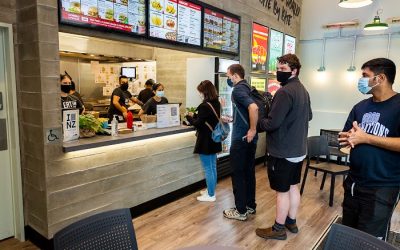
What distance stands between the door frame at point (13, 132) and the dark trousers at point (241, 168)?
2.19 m

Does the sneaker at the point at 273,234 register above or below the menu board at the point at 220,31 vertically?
below

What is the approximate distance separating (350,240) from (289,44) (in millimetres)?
5784

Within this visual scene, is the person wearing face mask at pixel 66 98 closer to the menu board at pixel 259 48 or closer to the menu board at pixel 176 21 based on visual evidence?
the menu board at pixel 176 21

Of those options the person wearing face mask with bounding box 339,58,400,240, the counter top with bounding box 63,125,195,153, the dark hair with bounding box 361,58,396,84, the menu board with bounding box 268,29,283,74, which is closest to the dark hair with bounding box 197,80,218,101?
the counter top with bounding box 63,125,195,153

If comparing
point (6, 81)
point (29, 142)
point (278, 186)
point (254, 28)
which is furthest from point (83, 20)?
point (254, 28)

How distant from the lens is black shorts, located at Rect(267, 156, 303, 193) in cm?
292

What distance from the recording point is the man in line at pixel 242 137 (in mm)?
3242

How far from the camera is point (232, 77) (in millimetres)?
3400

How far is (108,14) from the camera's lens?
3168 millimetres

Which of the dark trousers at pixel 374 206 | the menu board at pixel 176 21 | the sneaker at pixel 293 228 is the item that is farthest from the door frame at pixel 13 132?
the dark trousers at pixel 374 206

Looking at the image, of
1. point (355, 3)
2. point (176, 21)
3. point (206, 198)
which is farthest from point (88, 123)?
point (355, 3)

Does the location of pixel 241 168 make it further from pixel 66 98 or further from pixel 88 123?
pixel 66 98

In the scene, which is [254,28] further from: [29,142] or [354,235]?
[354,235]

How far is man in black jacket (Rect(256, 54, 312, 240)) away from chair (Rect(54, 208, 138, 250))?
67.0 inches
